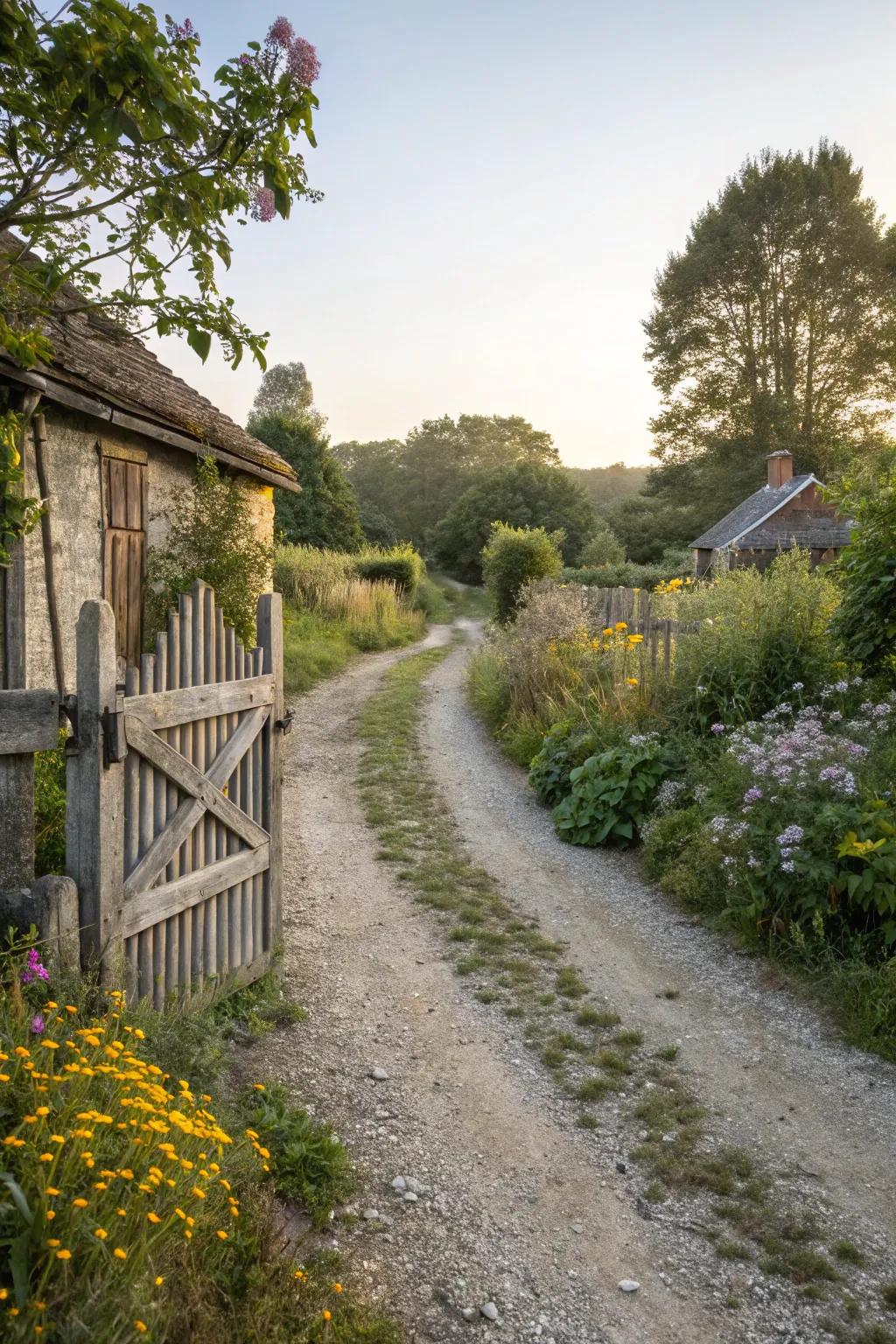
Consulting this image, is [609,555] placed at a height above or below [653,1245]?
above

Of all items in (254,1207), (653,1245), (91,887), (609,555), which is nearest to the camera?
(254,1207)

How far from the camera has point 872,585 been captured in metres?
6.95

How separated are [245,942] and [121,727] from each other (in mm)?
1754

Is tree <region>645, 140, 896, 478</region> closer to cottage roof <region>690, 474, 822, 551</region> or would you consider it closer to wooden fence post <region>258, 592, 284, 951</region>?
cottage roof <region>690, 474, 822, 551</region>

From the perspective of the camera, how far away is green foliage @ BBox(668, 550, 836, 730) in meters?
8.24

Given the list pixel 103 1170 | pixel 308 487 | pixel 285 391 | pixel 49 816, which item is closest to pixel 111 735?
pixel 103 1170

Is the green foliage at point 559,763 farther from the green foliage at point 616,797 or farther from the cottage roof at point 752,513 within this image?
the cottage roof at point 752,513

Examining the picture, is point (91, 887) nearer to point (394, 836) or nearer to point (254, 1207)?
point (254, 1207)

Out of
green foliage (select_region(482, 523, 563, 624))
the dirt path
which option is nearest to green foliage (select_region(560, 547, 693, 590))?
green foliage (select_region(482, 523, 563, 624))

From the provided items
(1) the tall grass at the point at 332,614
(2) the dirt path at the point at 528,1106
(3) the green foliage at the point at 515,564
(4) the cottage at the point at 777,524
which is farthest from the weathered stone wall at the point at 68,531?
(4) the cottage at the point at 777,524

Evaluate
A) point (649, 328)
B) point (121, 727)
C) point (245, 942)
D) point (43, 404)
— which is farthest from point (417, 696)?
point (649, 328)

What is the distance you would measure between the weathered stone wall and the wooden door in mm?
118

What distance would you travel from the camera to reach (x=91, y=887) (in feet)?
11.9

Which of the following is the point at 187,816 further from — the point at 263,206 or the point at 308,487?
the point at 308,487
